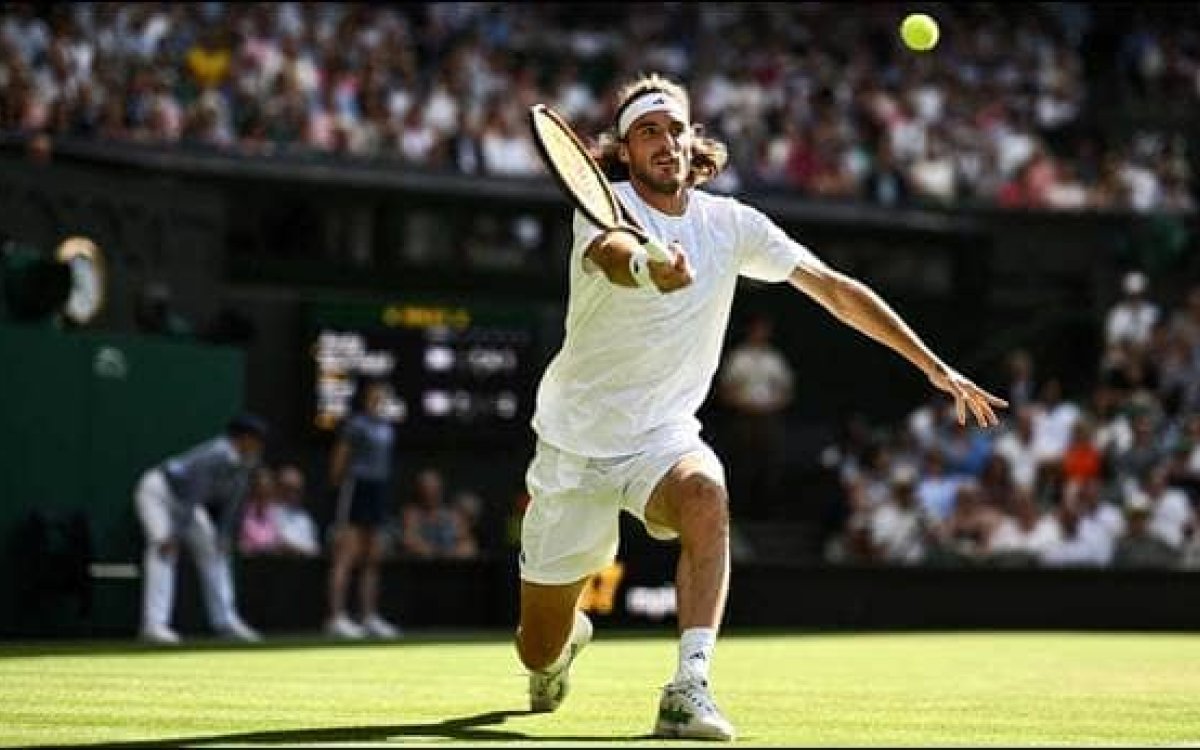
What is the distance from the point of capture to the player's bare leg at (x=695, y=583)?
806 cm

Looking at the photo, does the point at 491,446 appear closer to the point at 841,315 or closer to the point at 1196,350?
the point at 1196,350

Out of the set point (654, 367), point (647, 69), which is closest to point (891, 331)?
point (654, 367)

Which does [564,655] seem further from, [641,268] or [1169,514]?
[1169,514]

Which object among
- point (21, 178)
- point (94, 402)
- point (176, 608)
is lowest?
point (176, 608)

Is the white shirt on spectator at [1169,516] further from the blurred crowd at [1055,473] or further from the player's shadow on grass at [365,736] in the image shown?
the player's shadow on grass at [365,736]

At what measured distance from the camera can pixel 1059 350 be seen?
27938 millimetres

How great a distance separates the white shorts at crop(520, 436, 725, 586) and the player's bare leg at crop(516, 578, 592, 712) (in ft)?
0.27

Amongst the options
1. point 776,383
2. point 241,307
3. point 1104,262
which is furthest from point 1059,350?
point 241,307

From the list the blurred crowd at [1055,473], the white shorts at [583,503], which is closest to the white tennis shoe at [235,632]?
the blurred crowd at [1055,473]

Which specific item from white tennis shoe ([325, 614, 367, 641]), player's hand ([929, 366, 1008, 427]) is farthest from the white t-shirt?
white tennis shoe ([325, 614, 367, 641])

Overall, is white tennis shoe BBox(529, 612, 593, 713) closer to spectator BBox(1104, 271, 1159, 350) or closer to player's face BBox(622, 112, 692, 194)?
player's face BBox(622, 112, 692, 194)

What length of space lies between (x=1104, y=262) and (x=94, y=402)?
12871 millimetres

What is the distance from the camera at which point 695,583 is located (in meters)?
8.40

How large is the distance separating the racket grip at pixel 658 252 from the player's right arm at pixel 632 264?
0.5 inches
